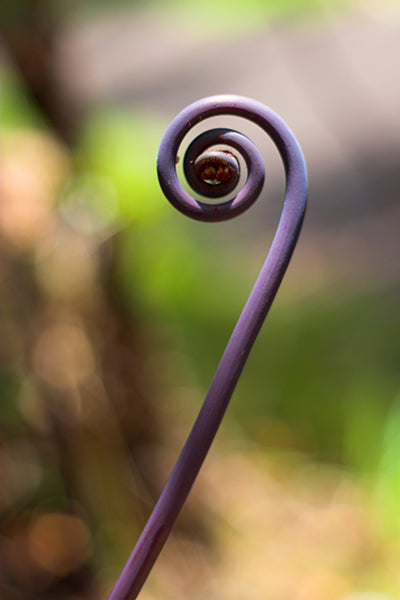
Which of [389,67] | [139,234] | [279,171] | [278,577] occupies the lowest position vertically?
[278,577]

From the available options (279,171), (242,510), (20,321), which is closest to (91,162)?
(20,321)

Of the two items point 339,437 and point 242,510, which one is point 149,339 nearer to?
Answer: point 242,510

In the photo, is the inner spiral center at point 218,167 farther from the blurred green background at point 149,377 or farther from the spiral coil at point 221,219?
the blurred green background at point 149,377

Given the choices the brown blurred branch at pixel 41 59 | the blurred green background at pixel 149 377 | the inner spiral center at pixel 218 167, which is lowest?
the blurred green background at pixel 149 377

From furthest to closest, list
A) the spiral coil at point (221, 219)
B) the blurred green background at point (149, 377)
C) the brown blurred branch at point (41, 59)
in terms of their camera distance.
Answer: the brown blurred branch at point (41, 59) < the blurred green background at point (149, 377) < the spiral coil at point (221, 219)

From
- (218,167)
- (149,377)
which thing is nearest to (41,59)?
(149,377)

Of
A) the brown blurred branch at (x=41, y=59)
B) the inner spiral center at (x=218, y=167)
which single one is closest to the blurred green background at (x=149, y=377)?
the brown blurred branch at (x=41, y=59)

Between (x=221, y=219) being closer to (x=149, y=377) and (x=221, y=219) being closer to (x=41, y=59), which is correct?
(x=149, y=377)
